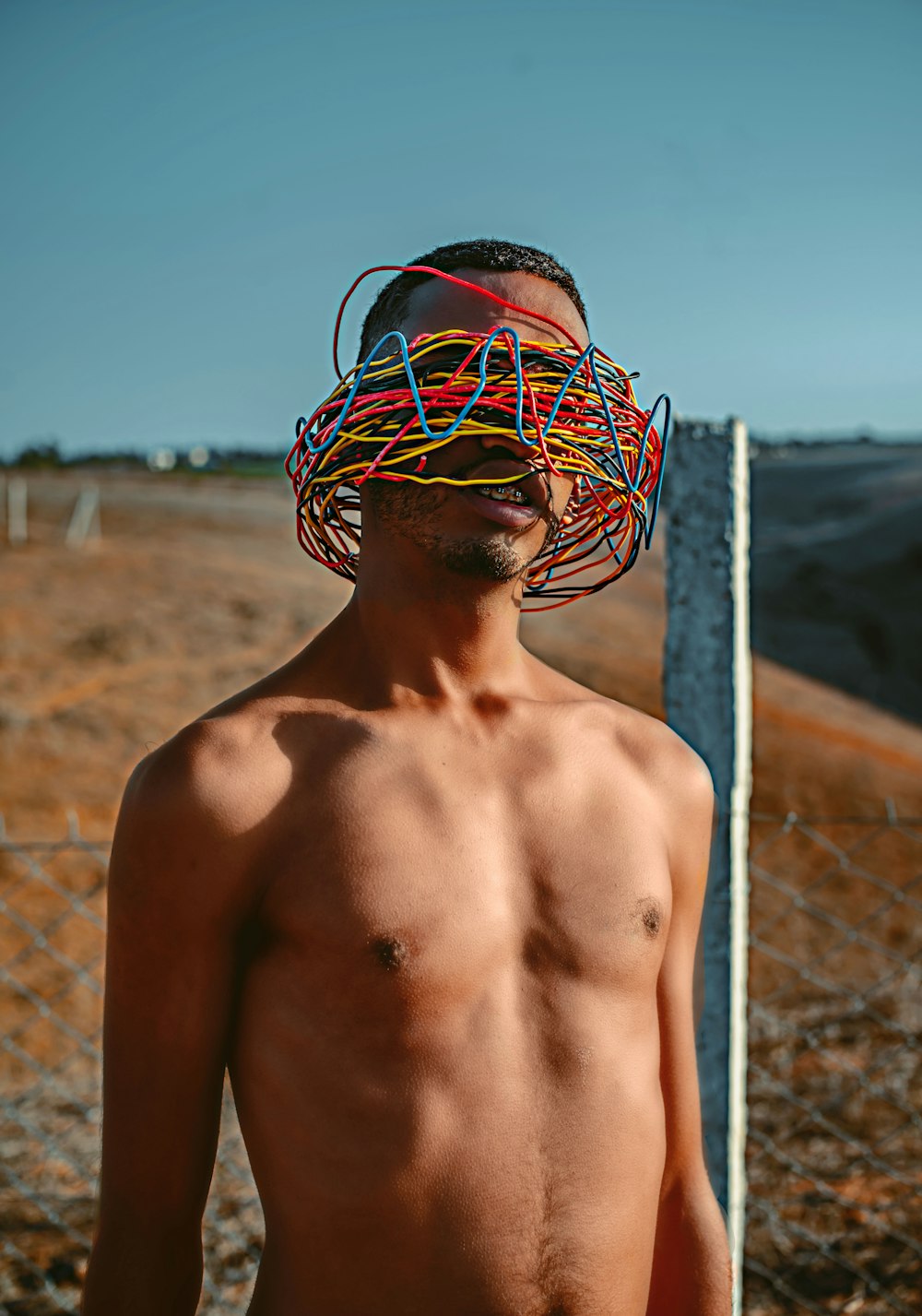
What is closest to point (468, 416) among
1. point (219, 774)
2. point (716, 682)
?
point (219, 774)

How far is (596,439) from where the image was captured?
1.53 m

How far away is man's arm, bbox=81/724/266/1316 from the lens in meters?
1.33

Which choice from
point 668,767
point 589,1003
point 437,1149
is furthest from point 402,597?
point 437,1149

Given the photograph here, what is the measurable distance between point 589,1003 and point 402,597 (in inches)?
23.4

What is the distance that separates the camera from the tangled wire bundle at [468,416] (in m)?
1.41

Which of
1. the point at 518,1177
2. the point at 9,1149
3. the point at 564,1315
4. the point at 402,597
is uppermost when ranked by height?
the point at 402,597

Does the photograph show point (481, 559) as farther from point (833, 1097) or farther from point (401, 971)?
point (833, 1097)

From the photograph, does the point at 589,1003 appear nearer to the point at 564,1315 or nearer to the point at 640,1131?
the point at 640,1131

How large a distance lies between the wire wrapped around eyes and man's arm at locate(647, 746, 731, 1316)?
1.74 ft

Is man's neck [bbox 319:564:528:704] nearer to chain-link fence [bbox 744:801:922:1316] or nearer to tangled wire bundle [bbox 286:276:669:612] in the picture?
tangled wire bundle [bbox 286:276:669:612]

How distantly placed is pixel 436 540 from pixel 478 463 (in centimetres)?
11

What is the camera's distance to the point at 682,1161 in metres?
1.63

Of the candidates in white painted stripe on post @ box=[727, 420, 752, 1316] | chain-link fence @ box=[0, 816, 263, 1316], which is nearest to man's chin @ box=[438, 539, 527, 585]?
white painted stripe on post @ box=[727, 420, 752, 1316]

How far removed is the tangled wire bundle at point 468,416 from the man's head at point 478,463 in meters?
0.02
